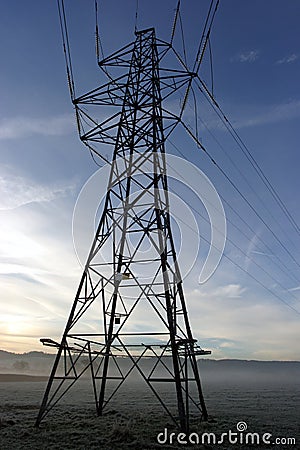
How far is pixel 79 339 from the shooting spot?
19266 millimetres

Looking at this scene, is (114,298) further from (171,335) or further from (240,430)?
(240,430)

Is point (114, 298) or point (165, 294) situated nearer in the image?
point (165, 294)

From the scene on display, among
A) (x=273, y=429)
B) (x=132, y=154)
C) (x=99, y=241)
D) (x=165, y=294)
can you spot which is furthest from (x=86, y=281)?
(x=273, y=429)

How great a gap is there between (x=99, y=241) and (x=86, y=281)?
79.8 inches

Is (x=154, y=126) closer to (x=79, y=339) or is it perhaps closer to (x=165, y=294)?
(x=165, y=294)

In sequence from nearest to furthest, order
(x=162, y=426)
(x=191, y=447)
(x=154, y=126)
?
(x=191, y=447) < (x=162, y=426) < (x=154, y=126)

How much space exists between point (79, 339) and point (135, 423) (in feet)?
15.1

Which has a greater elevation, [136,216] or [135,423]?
[136,216]

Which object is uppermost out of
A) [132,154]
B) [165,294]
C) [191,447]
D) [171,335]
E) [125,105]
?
[125,105]

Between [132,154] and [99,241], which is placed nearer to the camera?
[99,241]

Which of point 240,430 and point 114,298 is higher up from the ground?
point 114,298

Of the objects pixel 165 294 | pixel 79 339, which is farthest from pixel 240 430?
pixel 79 339

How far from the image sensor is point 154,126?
69.2 feet

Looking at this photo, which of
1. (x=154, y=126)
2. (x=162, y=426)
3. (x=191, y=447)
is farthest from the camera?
(x=154, y=126)
